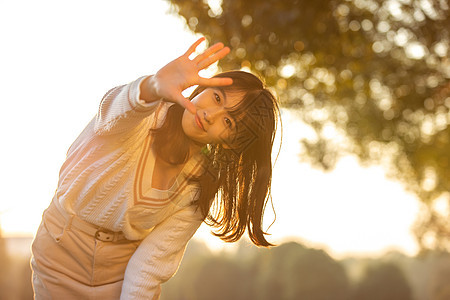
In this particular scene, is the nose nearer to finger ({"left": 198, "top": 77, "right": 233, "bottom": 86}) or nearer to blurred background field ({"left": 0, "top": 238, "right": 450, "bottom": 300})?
finger ({"left": 198, "top": 77, "right": 233, "bottom": 86})

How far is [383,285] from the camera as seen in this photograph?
1052 centimetres

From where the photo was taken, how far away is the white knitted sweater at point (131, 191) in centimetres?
268

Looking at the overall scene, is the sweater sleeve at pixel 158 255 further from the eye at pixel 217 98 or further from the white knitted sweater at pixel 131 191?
the eye at pixel 217 98

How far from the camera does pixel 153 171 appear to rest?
304 centimetres

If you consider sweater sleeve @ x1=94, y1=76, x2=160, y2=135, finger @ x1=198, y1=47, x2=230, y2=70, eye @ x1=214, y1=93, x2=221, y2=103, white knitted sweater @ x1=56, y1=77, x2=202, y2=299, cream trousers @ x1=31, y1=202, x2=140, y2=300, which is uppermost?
finger @ x1=198, y1=47, x2=230, y2=70

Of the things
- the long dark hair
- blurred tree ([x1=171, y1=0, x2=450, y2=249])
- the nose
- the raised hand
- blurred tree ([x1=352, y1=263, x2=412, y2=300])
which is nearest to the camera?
the raised hand

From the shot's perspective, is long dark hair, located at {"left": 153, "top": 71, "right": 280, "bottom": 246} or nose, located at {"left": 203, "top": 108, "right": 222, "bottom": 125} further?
long dark hair, located at {"left": 153, "top": 71, "right": 280, "bottom": 246}

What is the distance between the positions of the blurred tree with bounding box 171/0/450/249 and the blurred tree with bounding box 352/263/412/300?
1.07 m

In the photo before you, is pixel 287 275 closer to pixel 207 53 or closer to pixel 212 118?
pixel 212 118

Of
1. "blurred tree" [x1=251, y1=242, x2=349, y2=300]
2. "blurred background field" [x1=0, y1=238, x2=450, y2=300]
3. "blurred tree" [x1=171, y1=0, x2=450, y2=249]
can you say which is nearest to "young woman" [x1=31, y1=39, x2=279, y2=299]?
"blurred tree" [x1=171, y1=0, x2=450, y2=249]

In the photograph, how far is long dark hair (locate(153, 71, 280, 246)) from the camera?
3039mm

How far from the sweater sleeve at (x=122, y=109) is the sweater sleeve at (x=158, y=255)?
0.72 meters

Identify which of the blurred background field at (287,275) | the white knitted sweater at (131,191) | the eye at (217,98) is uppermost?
the eye at (217,98)

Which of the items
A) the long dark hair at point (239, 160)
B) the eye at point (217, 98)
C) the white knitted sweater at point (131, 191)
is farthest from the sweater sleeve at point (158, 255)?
the eye at point (217, 98)
